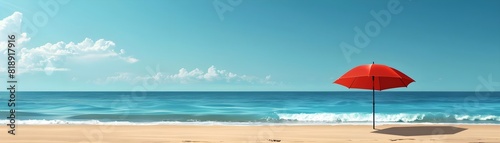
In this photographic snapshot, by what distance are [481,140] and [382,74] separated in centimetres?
270

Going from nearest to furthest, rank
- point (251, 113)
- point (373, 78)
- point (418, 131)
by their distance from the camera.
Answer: point (373, 78) < point (418, 131) < point (251, 113)

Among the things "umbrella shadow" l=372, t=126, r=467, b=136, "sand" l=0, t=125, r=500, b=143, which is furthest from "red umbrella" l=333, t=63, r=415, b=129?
"sand" l=0, t=125, r=500, b=143

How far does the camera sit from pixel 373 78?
10508 mm

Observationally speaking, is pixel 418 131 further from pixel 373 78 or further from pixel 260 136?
pixel 260 136

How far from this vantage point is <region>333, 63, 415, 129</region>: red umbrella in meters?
10.1

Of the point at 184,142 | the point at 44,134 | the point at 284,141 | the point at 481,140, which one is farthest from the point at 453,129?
the point at 44,134

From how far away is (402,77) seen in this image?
10.2 m

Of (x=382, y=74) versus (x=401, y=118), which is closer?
(x=382, y=74)

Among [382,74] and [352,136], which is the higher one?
[382,74]

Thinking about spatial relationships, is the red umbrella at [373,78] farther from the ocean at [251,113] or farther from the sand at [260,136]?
the ocean at [251,113]

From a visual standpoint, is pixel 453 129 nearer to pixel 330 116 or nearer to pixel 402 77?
pixel 402 77

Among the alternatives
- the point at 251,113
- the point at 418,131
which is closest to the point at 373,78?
the point at 418,131

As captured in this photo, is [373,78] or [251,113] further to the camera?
[251,113]

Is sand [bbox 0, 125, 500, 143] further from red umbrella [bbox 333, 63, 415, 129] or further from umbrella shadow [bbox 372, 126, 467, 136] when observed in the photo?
red umbrella [bbox 333, 63, 415, 129]
